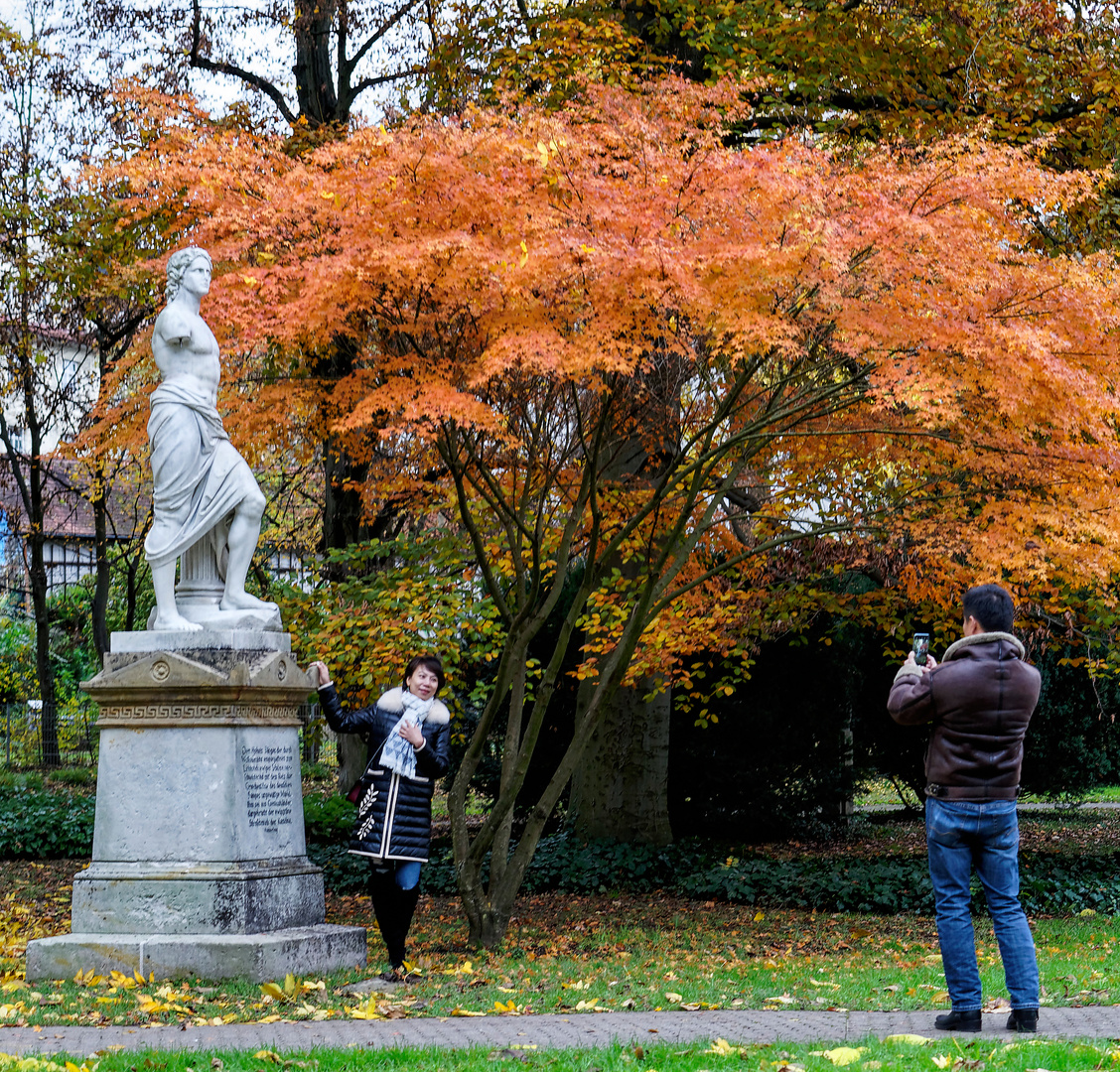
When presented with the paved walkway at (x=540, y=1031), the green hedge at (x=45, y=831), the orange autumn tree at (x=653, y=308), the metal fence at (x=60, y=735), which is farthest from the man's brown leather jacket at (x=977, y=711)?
the metal fence at (x=60, y=735)

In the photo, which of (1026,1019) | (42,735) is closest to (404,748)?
(1026,1019)

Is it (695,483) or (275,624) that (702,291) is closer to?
(695,483)

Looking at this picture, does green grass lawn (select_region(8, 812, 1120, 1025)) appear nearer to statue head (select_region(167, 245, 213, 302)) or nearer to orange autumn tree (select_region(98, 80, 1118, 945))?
orange autumn tree (select_region(98, 80, 1118, 945))

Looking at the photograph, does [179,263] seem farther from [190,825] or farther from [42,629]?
[42,629]

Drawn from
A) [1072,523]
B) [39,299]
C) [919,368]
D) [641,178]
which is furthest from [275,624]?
[39,299]

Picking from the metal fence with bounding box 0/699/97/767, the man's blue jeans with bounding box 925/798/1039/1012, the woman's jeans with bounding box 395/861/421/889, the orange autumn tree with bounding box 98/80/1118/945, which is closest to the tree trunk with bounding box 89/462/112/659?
the metal fence with bounding box 0/699/97/767

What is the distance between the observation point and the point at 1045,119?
1373 centimetres

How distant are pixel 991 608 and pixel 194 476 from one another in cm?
489

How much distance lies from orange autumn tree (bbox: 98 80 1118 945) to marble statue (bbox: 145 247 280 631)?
1.40 ft

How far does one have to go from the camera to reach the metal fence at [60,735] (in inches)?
918

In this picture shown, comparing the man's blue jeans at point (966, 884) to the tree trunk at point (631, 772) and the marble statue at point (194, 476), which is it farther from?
the tree trunk at point (631, 772)

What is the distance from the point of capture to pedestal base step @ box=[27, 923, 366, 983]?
→ 7.40 metres

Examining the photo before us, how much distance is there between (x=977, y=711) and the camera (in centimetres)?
548

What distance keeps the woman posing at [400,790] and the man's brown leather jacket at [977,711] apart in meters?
2.72
